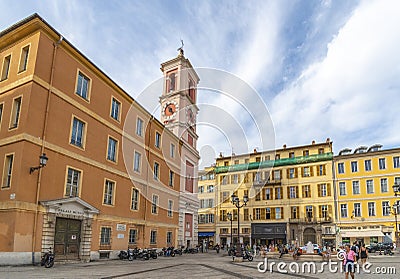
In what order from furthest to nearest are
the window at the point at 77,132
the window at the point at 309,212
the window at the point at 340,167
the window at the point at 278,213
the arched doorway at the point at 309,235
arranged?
the window at the point at 278,213 → the window at the point at 309,212 → the arched doorway at the point at 309,235 → the window at the point at 340,167 → the window at the point at 77,132

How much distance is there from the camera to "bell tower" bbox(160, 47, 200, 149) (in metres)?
38.4

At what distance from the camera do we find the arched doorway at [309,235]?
152 ft

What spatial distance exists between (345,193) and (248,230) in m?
15.6

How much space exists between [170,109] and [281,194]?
2338 centimetres

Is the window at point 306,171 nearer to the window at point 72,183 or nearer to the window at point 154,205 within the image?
the window at point 154,205

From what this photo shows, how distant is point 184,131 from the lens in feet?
127

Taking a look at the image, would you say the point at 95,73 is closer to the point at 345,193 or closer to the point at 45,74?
the point at 45,74

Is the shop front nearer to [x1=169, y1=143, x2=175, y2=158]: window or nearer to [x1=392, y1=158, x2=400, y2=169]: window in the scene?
[x1=392, y1=158, x2=400, y2=169]: window

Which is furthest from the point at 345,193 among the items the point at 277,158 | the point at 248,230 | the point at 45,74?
the point at 45,74

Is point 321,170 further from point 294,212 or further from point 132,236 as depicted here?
point 132,236

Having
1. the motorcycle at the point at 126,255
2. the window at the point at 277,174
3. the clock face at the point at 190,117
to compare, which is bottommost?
the motorcycle at the point at 126,255

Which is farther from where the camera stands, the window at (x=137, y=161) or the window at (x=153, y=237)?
the window at (x=153, y=237)

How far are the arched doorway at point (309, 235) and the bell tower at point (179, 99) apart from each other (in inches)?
825

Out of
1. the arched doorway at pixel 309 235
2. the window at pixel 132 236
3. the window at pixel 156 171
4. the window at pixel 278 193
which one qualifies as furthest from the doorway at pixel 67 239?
the window at pixel 278 193
